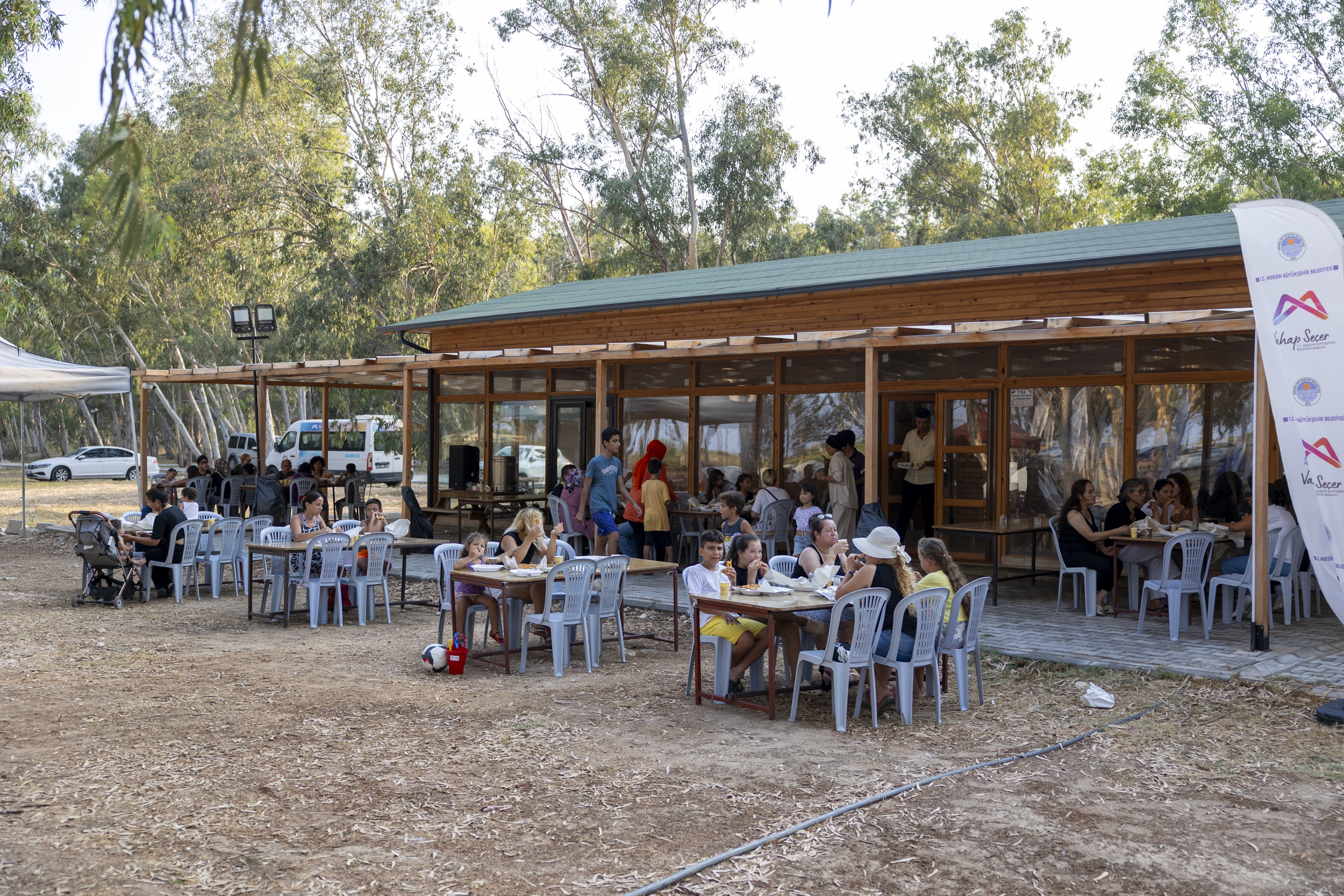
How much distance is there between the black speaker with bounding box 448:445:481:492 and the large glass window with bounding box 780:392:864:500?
517 centimetres

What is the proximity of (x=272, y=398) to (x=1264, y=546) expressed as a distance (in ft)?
147

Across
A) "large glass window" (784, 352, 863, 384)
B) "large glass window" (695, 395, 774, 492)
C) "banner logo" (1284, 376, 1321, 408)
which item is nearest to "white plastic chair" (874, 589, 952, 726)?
"banner logo" (1284, 376, 1321, 408)

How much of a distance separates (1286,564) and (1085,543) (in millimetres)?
1516

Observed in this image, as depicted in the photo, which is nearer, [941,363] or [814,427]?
[941,363]

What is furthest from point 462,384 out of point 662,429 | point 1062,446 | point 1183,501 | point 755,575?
point 755,575

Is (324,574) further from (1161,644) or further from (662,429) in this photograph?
(1161,644)

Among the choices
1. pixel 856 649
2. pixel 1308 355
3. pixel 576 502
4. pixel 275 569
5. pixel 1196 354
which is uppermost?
pixel 1196 354

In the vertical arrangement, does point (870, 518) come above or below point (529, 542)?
above

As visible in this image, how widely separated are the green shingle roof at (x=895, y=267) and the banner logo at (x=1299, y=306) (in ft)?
12.5

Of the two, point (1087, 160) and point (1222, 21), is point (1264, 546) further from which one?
point (1087, 160)

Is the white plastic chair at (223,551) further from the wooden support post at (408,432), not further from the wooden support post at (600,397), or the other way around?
the wooden support post at (600,397)

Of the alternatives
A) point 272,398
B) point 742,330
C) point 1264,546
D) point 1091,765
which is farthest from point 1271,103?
point 272,398

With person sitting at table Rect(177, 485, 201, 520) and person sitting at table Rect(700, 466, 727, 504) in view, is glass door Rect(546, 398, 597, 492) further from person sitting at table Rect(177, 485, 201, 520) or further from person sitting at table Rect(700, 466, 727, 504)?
person sitting at table Rect(177, 485, 201, 520)

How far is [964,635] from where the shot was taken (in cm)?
659
